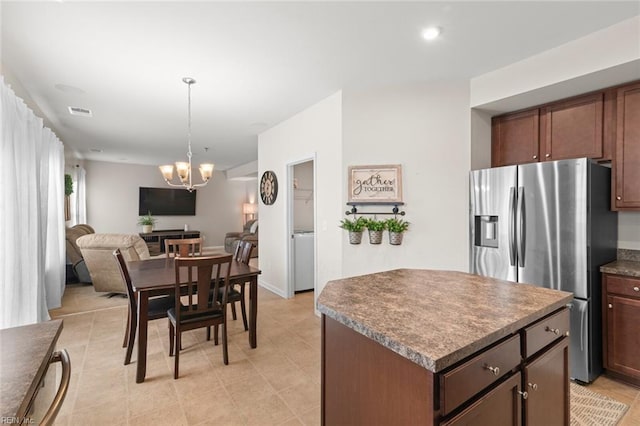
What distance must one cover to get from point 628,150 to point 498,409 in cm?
250

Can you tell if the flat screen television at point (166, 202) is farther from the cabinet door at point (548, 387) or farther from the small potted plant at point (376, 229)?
the cabinet door at point (548, 387)

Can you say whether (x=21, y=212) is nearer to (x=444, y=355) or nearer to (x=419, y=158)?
(x=444, y=355)

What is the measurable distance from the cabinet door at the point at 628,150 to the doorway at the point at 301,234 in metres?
3.00

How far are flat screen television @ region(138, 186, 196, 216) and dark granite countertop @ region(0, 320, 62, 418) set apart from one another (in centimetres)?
868

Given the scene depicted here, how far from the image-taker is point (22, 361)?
0.89 meters

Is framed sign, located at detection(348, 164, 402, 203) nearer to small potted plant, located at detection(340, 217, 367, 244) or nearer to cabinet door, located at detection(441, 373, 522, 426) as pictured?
small potted plant, located at detection(340, 217, 367, 244)

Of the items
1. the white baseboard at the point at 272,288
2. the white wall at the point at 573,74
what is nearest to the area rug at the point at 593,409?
the white wall at the point at 573,74

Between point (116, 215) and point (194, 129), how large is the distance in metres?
5.27

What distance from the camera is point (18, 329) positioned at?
1.10m

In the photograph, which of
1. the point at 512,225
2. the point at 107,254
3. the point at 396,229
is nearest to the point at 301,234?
the point at 396,229

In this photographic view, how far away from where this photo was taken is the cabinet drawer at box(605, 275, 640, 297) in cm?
218

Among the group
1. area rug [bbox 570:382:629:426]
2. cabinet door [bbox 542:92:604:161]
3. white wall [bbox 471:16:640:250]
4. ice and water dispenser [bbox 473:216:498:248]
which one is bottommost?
area rug [bbox 570:382:629:426]

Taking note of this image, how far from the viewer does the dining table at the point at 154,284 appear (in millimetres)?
2328

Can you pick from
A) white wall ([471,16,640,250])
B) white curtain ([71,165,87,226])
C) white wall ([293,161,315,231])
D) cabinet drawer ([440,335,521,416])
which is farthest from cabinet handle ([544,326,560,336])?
white curtain ([71,165,87,226])
